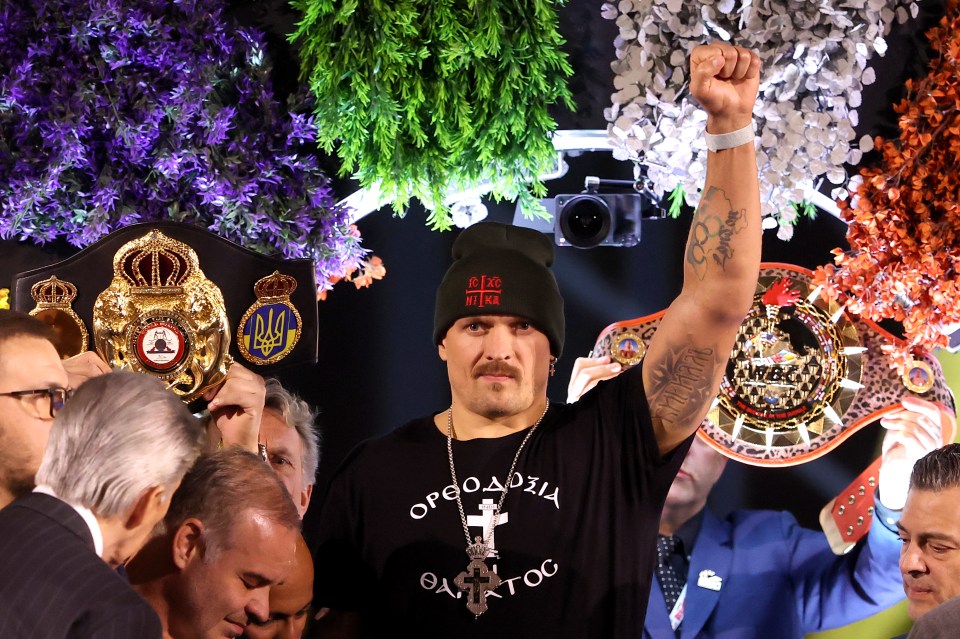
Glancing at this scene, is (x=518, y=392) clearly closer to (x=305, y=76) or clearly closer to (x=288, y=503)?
(x=288, y=503)

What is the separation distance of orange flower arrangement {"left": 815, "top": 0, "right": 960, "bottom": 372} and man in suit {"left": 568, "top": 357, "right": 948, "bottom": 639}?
1.25 feet

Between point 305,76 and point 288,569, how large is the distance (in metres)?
2.82

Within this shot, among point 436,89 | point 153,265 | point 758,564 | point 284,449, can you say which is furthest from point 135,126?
point 758,564

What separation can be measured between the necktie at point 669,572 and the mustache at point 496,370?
213 cm

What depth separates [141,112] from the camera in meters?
4.13

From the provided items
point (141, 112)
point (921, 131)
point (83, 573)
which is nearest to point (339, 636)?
point (83, 573)

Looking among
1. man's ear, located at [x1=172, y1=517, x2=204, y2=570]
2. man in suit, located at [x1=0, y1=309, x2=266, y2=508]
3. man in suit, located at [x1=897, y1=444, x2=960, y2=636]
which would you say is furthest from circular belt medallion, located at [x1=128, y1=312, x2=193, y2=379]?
man in suit, located at [x1=897, y1=444, x2=960, y2=636]

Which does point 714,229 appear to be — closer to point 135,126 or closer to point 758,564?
point 758,564

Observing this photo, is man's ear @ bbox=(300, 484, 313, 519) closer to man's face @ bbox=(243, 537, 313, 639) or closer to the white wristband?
man's face @ bbox=(243, 537, 313, 639)

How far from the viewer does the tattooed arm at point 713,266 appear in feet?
6.52

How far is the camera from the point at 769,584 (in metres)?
4.36

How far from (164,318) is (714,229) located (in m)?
1.30

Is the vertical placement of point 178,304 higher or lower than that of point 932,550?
higher

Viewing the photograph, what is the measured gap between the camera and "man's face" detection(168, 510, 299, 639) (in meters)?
1.84
